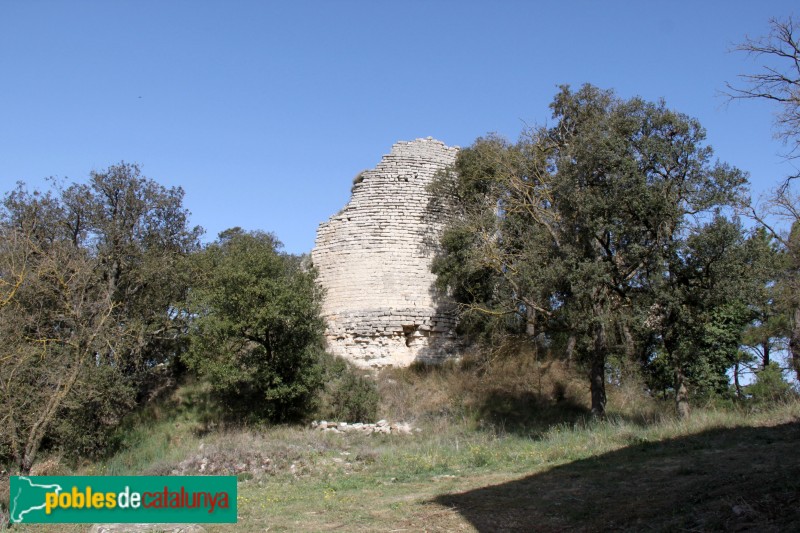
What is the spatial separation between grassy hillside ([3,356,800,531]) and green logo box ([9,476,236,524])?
31cm

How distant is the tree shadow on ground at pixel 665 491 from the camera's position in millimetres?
6516

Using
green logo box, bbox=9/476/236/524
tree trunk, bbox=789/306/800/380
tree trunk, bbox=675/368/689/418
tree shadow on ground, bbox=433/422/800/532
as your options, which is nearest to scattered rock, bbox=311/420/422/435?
tree trunk, bbox=675/368/689/418

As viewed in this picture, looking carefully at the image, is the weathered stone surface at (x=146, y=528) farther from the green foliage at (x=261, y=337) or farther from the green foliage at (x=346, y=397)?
the green foliage at (x=346, y=397)

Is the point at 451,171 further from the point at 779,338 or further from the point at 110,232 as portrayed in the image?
the point at 779,338

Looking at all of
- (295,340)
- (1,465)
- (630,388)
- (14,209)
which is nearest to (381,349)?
(295,340)

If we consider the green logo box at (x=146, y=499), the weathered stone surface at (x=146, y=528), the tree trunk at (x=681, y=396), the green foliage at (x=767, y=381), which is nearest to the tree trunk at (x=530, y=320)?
the tree trunk at (x=681, y=396)

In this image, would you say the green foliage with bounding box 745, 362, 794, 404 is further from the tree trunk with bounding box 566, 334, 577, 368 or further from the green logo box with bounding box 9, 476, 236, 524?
the green logo box with bounding box 9, 476, 236, 524

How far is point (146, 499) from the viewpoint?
784 centimetres

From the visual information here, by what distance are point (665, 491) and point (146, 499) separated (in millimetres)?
5856

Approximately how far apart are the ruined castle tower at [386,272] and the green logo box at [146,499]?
12.5 metres

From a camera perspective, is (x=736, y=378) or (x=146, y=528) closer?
(x=146, y=528)

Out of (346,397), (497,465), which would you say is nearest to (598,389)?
(497,465)

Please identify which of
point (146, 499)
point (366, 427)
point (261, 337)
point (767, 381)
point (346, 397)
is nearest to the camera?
point (146, 499)

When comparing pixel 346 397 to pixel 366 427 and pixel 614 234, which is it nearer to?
pixel 366 427
